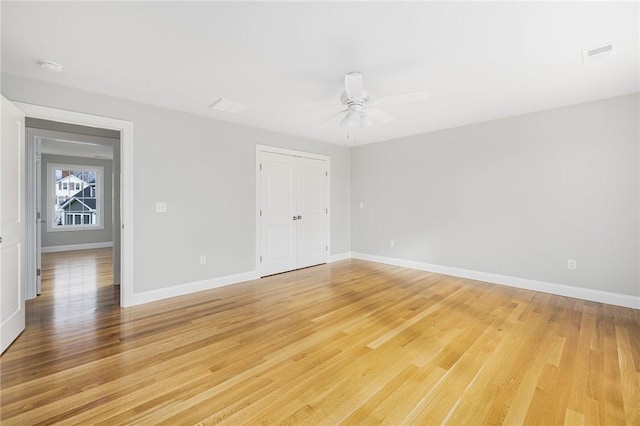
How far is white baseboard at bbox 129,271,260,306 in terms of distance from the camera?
3.46 metres

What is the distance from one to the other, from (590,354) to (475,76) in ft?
8.58

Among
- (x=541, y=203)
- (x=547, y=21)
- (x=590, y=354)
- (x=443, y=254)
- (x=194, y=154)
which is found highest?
(x=547, y=21)

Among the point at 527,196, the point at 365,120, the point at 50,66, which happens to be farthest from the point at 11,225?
the point at 527,196

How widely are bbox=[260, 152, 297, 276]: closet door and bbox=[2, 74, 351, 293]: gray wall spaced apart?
0.75 ft

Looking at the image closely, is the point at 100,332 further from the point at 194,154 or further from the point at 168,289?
the point at 194,154

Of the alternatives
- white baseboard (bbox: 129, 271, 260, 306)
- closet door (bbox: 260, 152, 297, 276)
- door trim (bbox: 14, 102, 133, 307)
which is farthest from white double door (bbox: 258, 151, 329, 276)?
door trim (bbox: 14, 102, 133, 307)

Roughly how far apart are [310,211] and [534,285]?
3.69m

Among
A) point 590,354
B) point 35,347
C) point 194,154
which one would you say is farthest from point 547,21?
point 35,347

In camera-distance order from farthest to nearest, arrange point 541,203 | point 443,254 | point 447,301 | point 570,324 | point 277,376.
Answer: point 443,254
point 541,203
point 447,301
point 570,324
point 277,376

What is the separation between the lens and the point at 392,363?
7.02 feet

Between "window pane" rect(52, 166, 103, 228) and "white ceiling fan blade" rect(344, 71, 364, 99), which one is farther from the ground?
"white ceiling fan blade" rect(344, 71, 364, 99)

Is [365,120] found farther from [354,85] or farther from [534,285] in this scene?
[534,285]

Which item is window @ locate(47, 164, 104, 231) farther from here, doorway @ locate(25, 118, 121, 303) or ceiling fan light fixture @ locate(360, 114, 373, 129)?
ceiling fan light fixture @ locate(360, 114, 373, 129)

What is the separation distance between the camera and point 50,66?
2.52 m
